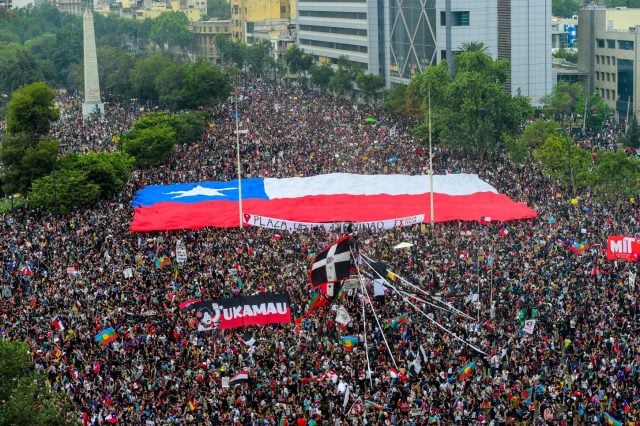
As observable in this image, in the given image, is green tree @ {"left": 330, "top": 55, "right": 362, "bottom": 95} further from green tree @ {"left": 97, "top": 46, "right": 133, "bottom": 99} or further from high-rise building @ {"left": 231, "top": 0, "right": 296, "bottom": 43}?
high-rise building @ {"left": 231, "top": 0, "right": 296, "bottom": 43}

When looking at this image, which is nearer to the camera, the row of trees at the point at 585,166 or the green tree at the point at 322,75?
the row of trees at the point at 585,166

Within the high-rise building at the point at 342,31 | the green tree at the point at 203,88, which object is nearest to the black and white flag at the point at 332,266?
the green tree at the point at 203,88

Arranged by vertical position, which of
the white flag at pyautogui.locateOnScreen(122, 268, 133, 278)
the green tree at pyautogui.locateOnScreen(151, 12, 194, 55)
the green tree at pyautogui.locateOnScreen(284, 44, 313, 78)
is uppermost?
the green tree at pyautogui.locateOnScreen(151, 12, 194, 55)

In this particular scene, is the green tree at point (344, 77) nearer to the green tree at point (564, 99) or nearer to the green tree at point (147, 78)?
the green tree at point (147, 78)

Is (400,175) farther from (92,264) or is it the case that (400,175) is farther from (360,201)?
(92,264)

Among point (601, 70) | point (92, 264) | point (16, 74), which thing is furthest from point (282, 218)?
point (16, 74)

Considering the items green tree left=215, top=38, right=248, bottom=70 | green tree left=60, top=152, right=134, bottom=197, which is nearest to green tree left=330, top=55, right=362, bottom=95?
green tree left=215, top=38, right=248, bottom=70
